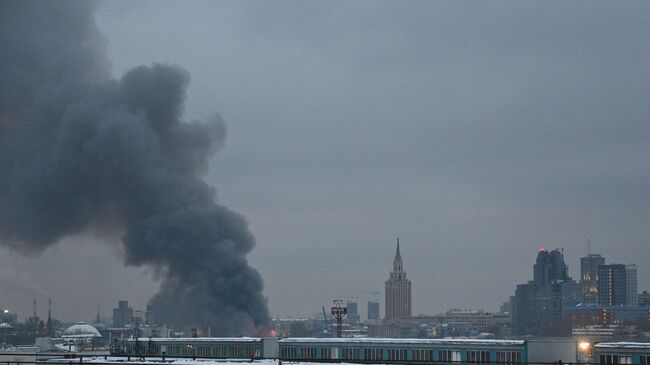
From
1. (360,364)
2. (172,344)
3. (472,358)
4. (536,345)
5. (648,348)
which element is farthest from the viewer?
(172,344)

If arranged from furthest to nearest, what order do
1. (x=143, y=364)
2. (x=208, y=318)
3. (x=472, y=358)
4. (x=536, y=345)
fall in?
(x=208, y=318), (x=472, y=358), (x=536, y=345), (x=143, y=364)

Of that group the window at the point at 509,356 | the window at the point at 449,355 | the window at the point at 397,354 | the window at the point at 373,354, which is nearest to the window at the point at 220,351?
the window at the point at 373,354

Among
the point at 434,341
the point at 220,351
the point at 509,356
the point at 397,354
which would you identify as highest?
the point at 434,341

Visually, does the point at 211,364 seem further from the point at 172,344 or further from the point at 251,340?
the point at 172,344

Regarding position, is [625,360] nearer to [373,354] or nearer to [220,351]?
→ [373,354]

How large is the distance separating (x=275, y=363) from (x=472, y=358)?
23431 mm

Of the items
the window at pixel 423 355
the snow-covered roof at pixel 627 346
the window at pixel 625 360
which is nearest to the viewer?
Answer: the snow-covered roof at pixel 627 346

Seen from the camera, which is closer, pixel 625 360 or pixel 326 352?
pixel 625 360

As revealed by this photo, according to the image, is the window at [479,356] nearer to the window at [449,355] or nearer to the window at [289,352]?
the window at [449,355]

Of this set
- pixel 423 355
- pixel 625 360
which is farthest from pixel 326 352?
pixel 625 360

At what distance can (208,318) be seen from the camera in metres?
95.8

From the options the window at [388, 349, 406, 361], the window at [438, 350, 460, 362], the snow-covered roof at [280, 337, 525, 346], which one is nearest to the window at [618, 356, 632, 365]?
the snow-covered roof at [280, 337, 525, 346]

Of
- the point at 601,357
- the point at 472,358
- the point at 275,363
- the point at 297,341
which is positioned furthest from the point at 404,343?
the point at 275,363

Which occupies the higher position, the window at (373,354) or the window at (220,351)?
the window at (373,354)
